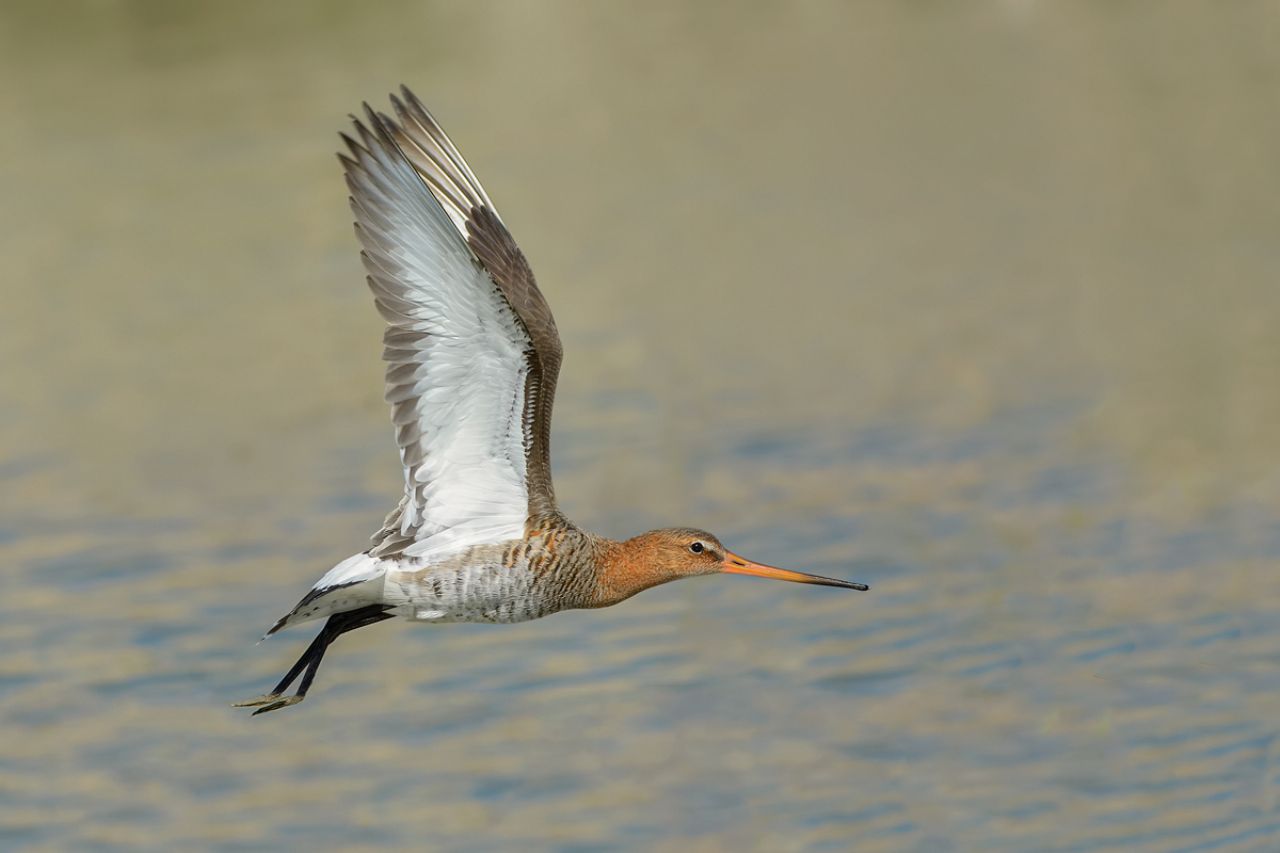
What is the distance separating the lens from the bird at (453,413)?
29.0ft

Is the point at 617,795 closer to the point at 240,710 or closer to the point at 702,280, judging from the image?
the point at 240,710

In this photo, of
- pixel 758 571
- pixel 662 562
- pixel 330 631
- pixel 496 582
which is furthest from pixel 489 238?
pixel 758 571

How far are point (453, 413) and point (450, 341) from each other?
0.37 meters

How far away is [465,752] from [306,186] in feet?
39.5

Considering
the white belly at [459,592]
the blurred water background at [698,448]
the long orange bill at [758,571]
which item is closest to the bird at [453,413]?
the white belly at [459,592]

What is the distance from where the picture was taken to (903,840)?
1408 centimetres

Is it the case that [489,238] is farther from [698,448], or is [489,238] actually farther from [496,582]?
[698,448]

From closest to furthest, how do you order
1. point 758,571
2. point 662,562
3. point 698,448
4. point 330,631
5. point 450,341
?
point 450,341, point 330,631, point 662,562, point 758,571, point 698,448

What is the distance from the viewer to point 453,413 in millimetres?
9195

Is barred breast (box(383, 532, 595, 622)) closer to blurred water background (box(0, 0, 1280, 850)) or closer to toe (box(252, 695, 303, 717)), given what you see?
toe (box(252, 695, 303, 717))

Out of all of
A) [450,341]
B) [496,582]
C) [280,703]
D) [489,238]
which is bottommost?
[280,703]

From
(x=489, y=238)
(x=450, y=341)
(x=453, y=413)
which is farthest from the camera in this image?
(x=453, y=413)

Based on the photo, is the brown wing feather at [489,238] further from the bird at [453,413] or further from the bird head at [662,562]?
the bird head at [662,562]

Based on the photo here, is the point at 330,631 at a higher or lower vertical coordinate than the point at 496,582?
lower
